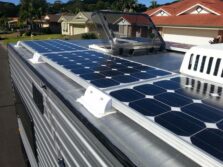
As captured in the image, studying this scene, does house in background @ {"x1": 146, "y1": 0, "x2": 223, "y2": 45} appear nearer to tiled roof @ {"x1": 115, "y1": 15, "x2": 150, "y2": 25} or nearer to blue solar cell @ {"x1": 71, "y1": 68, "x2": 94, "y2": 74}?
tiled roof @ {"x1": 115, "y1": 15, "x2": 150, "y2": 25}

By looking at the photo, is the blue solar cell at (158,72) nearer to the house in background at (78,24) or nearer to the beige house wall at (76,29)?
the house in background at (78,24)

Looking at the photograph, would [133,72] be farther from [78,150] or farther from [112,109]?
[78,150]

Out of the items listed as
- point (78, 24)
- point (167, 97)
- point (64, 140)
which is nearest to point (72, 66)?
point (64, 140)

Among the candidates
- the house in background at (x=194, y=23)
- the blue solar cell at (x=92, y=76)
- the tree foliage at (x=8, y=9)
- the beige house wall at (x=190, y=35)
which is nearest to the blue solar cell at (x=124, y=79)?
the blue solar cell at (x=92, y=76)

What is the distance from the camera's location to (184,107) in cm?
421

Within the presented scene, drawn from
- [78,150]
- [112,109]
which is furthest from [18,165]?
[112,109]

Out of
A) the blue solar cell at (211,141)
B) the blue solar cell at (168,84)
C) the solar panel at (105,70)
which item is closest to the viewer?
the blue solar cell at (211,141)

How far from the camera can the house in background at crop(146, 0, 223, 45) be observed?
23.5 m

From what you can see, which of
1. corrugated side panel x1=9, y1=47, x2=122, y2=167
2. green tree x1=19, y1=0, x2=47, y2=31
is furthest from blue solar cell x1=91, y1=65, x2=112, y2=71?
green tree x1=19, y1=0, x2=47, y2=31

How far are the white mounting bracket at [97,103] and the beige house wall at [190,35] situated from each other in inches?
891

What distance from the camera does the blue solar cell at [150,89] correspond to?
16.3 ft

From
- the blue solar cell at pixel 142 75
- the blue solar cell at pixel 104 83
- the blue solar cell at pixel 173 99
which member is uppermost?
the blue solar cell at pixel 142 75

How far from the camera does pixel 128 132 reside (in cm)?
379

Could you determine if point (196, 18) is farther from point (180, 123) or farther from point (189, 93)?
point (180, 123)
